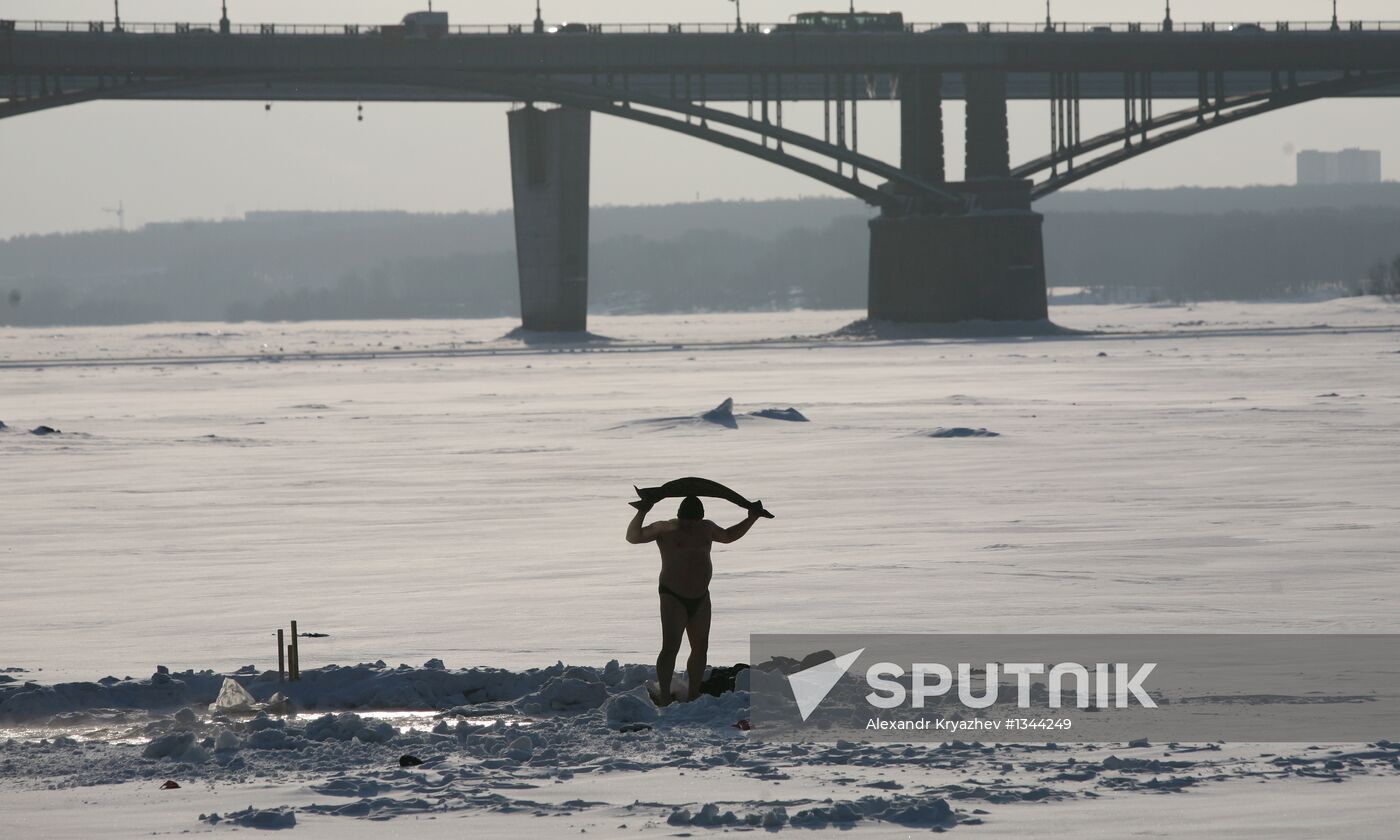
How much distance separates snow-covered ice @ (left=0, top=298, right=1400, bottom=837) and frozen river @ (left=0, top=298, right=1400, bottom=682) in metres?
0.08

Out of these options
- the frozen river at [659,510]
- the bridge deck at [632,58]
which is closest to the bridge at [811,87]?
the bridge deck at [632,58]

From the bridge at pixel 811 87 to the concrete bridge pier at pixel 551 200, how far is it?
9 centimetres

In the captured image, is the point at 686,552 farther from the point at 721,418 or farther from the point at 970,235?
the point at 970,235

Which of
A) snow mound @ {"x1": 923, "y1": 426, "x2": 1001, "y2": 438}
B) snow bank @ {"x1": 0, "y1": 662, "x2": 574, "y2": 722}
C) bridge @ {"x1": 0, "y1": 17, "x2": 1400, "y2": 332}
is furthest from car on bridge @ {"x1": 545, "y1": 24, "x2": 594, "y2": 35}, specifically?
snow bank @ {"x1": 0, "y1": 662, "x2": 574, "y2": 722}

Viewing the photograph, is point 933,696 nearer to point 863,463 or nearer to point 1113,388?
point 863,463

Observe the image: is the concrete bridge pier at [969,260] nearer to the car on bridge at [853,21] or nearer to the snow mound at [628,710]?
the car on bridge at [853,21]

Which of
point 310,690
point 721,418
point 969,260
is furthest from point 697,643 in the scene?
point 969,260

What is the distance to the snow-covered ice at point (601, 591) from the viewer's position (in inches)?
315

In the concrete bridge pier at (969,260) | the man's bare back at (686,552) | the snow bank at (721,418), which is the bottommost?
the snow bank at (721,418)

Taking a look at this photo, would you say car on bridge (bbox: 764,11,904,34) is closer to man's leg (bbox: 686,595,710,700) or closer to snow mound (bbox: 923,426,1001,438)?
snow mound (bbox: 923,426,1001,438)

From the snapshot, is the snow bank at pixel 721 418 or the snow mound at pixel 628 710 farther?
the snow bank at pixel 721 418

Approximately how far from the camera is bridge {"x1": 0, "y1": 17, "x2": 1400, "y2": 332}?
7631cm

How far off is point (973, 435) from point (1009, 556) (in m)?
14.0

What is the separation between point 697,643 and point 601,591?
4622mm
